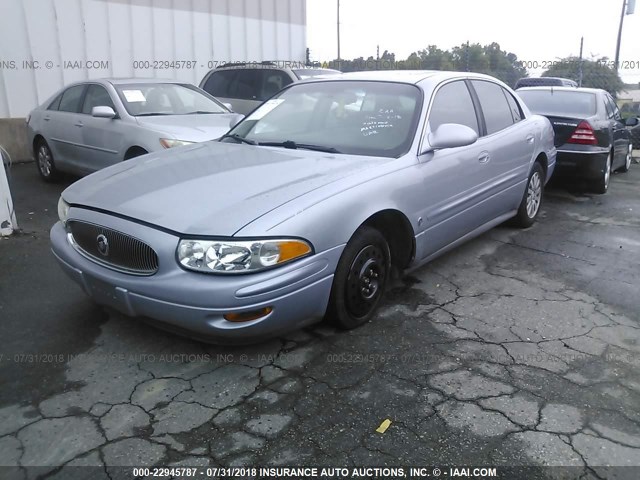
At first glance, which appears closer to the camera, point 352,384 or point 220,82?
point 352,384

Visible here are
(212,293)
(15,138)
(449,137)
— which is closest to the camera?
(212,293)

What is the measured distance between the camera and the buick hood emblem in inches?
122

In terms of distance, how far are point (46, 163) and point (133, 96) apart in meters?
1.98

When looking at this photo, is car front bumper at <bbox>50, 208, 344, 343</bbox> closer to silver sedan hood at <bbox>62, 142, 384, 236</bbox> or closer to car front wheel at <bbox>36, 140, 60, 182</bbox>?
silver sedan hood at <bbox>62, 142, 384, 236</bbox>

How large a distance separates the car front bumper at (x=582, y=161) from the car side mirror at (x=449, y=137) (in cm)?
400

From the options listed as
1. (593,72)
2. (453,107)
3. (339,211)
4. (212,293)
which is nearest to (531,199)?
(453,107)

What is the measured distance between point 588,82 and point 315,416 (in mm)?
20418

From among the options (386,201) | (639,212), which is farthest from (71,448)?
(639,212)

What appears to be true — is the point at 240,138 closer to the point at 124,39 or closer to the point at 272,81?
the point at 272,81

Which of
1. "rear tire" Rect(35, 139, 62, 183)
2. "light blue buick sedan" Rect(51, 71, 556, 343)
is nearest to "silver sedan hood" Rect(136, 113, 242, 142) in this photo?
"light blue buick sedan" Rect(51, 71, 556, 343)

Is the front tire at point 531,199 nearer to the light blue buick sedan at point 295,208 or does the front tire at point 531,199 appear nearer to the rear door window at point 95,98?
the light blue buick sedan at point 295,208

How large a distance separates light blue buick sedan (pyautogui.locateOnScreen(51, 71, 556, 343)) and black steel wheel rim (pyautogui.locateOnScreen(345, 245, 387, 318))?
0.01 metres

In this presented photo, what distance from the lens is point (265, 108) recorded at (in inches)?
183

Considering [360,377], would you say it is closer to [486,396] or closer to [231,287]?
[486,396]
